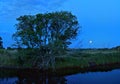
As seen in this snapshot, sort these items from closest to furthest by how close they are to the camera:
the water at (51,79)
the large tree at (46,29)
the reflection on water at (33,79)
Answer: the water at (51,79) → the reflection on water at (33,79) → the large tree at (46,29)

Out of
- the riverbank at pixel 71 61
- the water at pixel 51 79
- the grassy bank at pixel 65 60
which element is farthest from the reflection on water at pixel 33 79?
the grassy bank at pixel 65 60

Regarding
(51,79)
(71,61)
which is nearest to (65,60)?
(71,61)

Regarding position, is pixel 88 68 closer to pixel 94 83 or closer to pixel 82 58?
pixel 82 58

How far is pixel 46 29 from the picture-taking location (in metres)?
51.0

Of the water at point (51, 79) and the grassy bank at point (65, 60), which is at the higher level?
the grassy bank at point (65, 60)

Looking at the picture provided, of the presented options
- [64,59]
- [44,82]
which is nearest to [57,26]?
[64,59]

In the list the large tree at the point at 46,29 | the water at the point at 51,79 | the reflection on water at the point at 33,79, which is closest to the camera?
the water at the point at 51,79

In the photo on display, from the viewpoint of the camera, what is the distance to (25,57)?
51594 mm

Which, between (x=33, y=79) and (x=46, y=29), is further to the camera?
(x=46, y=29)

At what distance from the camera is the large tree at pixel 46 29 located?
49312 millimetres

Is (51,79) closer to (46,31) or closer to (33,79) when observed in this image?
(33,79)

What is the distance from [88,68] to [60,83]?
1431cm

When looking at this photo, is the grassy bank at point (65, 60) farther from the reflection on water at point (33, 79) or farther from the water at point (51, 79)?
the reflection on water at point (33, 79)

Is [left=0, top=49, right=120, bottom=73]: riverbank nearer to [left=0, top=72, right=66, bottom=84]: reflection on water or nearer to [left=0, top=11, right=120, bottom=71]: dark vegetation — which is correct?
[left=0, top=11, right=120, bottom=71]: dark vegetation
